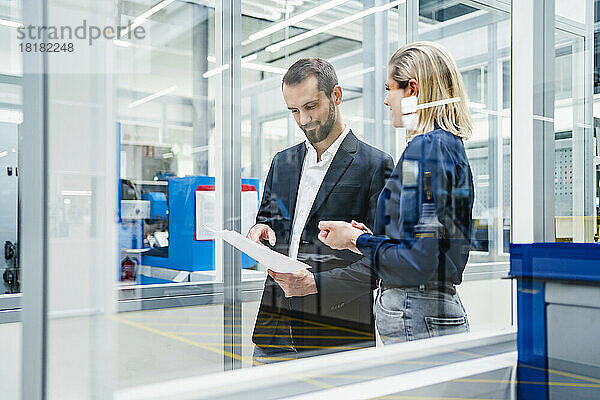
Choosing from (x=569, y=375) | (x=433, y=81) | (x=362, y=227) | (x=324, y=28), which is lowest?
(x=569, y=375)

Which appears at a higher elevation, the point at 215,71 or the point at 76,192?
the point at 215,71

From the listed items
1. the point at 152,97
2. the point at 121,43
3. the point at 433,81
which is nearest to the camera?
the point at 121,43

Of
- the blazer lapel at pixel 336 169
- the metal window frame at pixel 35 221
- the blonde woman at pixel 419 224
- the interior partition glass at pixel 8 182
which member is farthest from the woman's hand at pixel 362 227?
the metal window frame at pixel 35 221

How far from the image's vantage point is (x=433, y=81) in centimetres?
237

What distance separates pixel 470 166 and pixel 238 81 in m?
1.05

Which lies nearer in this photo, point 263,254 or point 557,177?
point 263,254

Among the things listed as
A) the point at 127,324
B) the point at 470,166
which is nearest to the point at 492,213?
the point at 470,166

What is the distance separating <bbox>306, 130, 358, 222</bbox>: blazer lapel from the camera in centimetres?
233

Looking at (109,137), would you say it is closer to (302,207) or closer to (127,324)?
(127,324)

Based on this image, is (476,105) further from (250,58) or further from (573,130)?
(250,58)

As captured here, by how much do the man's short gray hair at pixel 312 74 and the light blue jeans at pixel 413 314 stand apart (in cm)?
86

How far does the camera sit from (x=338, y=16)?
2.57m

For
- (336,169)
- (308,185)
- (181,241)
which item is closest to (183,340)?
(181,241)

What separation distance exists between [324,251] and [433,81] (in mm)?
809
